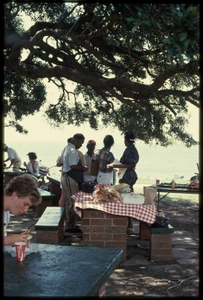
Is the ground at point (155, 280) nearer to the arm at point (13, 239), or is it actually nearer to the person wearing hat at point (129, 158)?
the person wearing hat at point (129, 158)

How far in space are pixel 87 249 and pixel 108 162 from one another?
15.9 feet

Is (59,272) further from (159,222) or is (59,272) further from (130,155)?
(130,155)

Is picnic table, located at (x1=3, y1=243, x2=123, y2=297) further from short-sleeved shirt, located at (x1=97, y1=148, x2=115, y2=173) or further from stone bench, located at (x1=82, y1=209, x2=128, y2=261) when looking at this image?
short-sleeved shirt, located at (x1=97, y1=148, x2=115, y2=173)

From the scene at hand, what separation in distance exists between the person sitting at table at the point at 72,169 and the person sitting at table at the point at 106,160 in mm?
357

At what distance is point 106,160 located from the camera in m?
8.95

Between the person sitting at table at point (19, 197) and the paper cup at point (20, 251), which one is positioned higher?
the person sitting at table at point (19, 197)

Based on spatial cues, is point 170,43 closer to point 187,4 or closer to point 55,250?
point 187,4

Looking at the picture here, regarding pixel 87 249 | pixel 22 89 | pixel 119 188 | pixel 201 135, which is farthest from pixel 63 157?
pixel 201 135

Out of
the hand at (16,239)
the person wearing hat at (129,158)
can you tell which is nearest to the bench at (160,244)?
the person wearing hat at (129,158)

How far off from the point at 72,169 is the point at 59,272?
5378 mm

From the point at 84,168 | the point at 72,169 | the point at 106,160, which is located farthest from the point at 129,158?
the point at 72,169

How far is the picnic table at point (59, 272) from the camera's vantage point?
3.06 metres

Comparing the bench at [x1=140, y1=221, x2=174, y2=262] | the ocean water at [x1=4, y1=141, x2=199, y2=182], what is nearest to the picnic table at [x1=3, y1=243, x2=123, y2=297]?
the bench at [x1=140, y1=221, x2=174, y2=262]

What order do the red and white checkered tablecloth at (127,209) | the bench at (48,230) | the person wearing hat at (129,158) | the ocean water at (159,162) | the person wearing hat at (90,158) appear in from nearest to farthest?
the red and white checkered tablecloth at (127,209)
the bench at (48,230)
the person wearing hat at (129,158)
the person wearing hat at (90,158)
the ocean water at (159,162)
